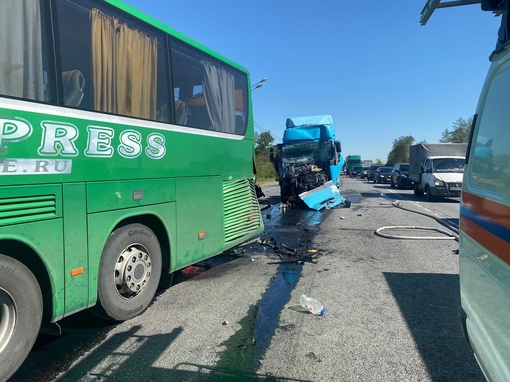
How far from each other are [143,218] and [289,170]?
12.3m

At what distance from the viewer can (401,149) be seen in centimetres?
8694

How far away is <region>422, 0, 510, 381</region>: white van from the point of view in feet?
6.24

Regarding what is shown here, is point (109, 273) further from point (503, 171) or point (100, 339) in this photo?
point (503, 171)

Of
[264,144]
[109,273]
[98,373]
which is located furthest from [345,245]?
[264,144]

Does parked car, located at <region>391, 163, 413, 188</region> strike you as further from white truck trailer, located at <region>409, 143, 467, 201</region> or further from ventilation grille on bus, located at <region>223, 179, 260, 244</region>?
ventilation grille on bus, located at <region>223, 179, 260, 244</region>

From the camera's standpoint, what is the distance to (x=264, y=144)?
54.1m

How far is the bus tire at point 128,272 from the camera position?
3957mm

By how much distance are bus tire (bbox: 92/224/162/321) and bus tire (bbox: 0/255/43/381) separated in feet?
2.65

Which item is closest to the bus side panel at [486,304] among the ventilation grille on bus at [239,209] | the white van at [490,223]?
the white van at [490,223]

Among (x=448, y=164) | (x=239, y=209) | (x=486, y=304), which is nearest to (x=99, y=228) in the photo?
(x=239, y=209)

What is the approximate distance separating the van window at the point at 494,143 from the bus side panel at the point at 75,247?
129 inches

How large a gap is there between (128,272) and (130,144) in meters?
1.44

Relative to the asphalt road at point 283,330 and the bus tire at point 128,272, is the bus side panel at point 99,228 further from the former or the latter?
the asphalt road at point 283,330

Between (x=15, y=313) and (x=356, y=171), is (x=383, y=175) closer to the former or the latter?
(x=356, y=171)
